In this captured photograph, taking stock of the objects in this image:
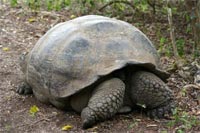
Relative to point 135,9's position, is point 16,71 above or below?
below

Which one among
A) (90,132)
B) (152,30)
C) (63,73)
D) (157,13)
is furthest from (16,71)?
(157,13)

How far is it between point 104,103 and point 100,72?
0.26 meters

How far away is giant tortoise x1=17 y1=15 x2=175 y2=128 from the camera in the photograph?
165 inches

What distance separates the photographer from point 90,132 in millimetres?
4086

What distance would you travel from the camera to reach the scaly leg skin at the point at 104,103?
4.13 metres

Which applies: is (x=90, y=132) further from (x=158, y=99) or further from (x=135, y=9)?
(x=135, y=9)

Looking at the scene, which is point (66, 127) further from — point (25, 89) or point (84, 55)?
point (25, 89)

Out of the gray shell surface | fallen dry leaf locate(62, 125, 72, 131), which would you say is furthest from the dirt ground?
the gray shell surface

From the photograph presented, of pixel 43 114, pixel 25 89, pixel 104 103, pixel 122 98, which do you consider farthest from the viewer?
pixel 25 89

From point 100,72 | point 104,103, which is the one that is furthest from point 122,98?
point 100,72

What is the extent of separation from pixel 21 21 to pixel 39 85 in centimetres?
308

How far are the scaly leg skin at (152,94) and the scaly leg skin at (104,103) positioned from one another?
A: 0.59ft

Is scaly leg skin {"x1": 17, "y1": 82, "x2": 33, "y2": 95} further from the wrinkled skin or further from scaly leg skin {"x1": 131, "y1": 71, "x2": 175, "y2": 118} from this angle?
scaly leg skin {"x1": 131, "y1": 71, "x2": 175, "y2": 118}

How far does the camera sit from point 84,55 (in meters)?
4.30
